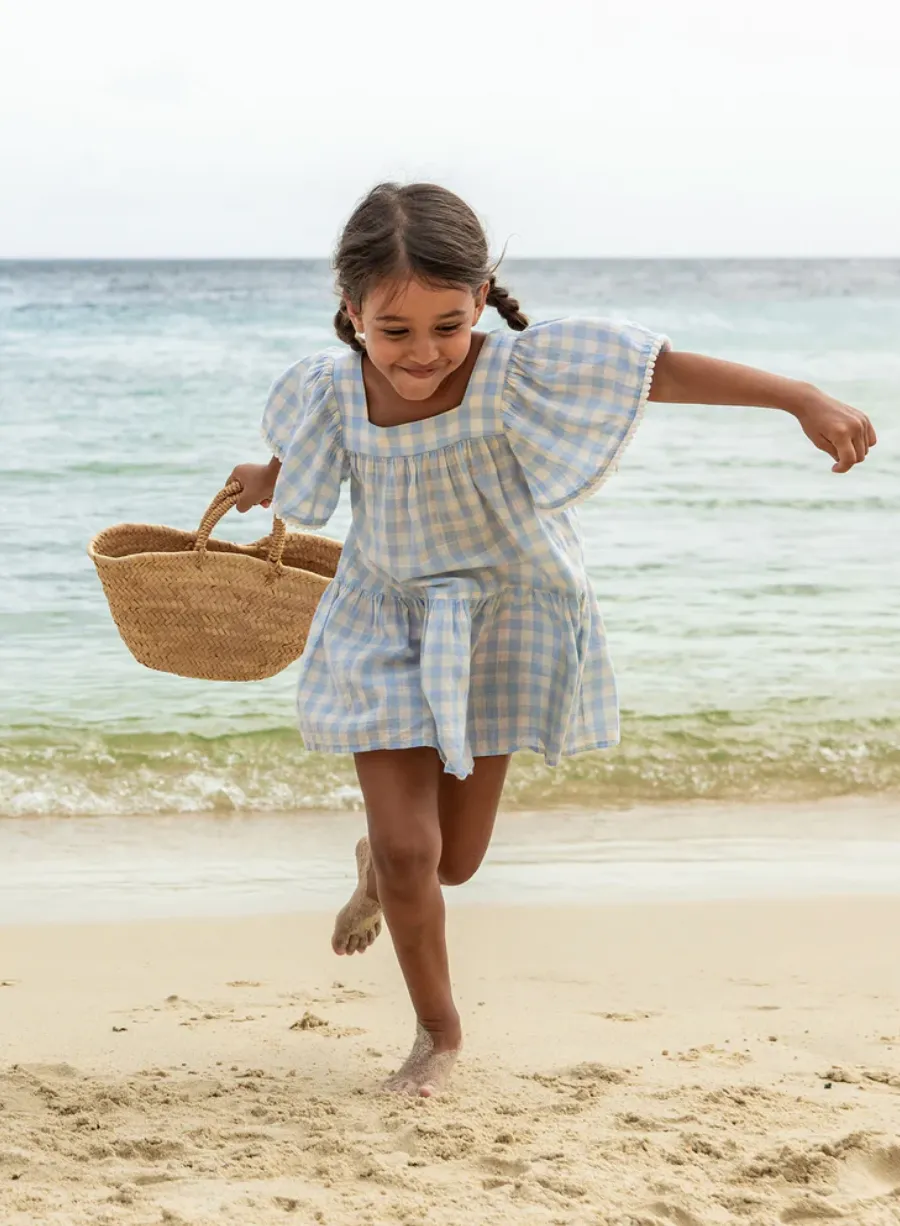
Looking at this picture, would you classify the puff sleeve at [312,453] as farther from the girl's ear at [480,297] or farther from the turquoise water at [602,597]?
Result: the turquoise water at [602,597]

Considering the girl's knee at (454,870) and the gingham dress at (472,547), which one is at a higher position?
the gingham dress at (472,547)

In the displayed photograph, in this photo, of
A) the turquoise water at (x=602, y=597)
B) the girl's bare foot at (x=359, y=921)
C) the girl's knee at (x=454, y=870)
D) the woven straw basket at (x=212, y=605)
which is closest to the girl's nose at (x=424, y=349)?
the woven straw basket at (x=212, y=605)

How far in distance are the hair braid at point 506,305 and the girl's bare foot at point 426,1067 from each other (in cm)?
138

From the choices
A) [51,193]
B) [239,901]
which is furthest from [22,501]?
[51,193]

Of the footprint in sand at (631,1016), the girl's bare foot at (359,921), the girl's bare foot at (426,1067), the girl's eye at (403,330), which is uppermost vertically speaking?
the girl's eye at (403,330)

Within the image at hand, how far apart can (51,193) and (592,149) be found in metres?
9.51

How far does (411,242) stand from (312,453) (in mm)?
A: 492

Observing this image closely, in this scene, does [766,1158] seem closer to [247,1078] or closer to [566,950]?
[247,1078]

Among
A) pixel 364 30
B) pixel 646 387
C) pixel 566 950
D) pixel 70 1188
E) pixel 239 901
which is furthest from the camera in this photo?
pixel 364 30

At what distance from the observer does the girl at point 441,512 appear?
2.66 metres

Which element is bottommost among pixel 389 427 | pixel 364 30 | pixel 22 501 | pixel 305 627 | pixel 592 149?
pixel 22 501

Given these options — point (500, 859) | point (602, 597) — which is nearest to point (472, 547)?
point (500, 859)

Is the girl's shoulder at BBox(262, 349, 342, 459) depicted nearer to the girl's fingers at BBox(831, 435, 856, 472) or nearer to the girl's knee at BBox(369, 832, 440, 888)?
the girl's knee at BBox(369, 832, 440, 888)

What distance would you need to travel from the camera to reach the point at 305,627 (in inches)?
132
